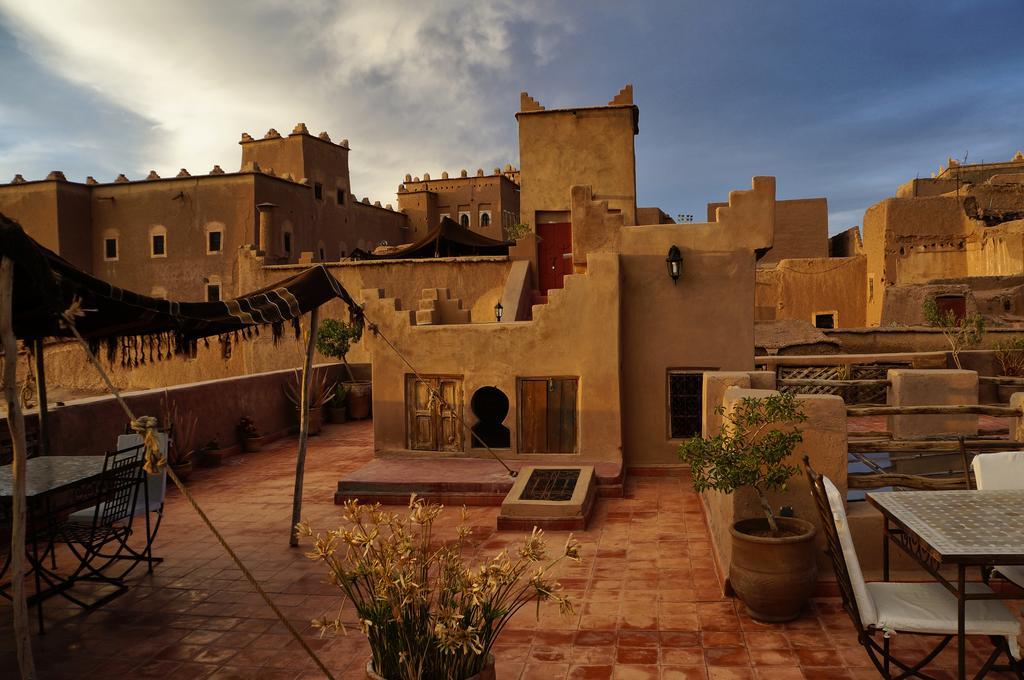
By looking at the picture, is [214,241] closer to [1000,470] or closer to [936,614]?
[1000,470]

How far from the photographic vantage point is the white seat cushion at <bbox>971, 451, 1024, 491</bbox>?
16.6ft

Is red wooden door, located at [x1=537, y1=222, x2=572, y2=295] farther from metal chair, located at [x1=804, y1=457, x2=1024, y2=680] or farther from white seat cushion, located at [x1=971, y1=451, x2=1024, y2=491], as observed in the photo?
metal chair, located at [x1=804, y1=457, x2=1024, y2=680]

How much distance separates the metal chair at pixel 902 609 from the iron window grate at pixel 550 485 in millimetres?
4826

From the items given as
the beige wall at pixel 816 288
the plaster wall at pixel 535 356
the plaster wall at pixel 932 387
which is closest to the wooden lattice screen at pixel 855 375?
the plaster wall at pixel 932 387

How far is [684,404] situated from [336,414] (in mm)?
9111

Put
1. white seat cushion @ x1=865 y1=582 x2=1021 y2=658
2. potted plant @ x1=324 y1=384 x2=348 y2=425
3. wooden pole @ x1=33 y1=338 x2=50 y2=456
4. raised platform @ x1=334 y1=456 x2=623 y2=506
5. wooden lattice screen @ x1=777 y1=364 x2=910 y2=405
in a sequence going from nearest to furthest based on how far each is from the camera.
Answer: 1. white seat cushion @ x1=865 y1=582 x2=1021 y2=658
2. wooden pole @ x1=33 y1=338 x2=50 y2=456
3. raised platform @ x1=334 y1=456 x2=623 y2=506
4. wooden lattice screen @ x1=777 y1=364 x2=910 y2=405
5. potted plant @ x1=324 y1=384 x2=348 y2=425

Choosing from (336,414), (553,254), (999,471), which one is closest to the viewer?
(999,471)

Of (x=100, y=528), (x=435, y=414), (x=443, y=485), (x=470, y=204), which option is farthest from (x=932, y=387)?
(x=470, y=204)

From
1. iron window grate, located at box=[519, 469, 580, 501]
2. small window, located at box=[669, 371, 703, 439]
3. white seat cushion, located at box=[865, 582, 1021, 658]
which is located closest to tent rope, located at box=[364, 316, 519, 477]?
iron window grate, located at box=[519, 469, 580, 501]

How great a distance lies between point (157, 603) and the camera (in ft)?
21.1

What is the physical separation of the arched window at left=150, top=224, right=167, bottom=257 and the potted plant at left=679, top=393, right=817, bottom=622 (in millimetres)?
33242

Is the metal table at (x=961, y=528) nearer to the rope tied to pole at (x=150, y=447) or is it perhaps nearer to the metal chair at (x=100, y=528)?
the rope tied to pole at (x=150, y=447)

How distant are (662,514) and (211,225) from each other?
2937 cm

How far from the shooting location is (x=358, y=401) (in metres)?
17.6
